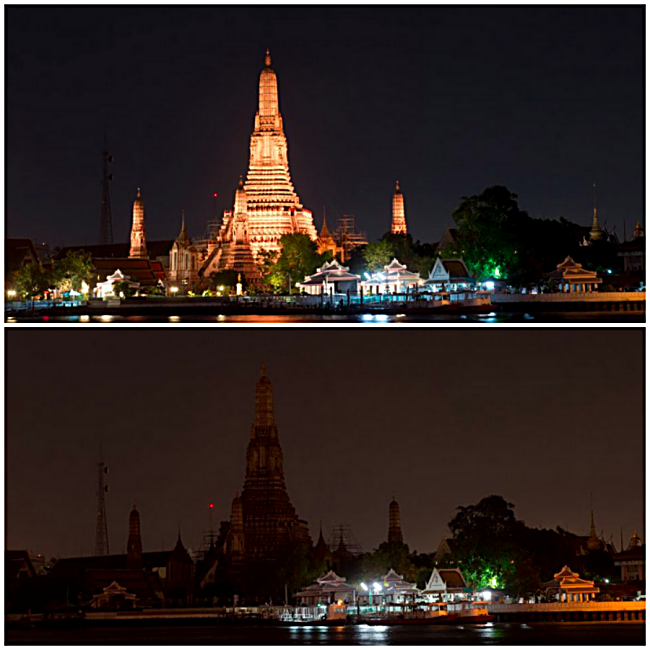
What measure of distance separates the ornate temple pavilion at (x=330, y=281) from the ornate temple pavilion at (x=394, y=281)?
0.47 metres

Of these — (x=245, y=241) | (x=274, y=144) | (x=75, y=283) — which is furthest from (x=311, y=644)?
(x=274, y=144)

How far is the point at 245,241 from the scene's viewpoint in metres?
51.9

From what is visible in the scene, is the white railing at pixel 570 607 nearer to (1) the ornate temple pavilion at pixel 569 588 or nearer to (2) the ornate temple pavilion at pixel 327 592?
(1) the ornate temple pavilion at pixel 569 588

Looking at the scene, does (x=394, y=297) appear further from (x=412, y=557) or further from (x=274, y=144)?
(x=274, y=144)

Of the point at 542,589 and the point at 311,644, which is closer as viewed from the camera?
the point at 311,644

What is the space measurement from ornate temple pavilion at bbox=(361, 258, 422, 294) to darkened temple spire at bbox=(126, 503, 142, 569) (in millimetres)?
10712

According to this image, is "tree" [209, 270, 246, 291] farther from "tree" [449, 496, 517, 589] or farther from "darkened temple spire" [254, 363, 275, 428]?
"tree" [449, 496, 517, 589]

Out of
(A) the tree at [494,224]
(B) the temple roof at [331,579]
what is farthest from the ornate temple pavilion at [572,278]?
(B) the temple roof at [331,579]

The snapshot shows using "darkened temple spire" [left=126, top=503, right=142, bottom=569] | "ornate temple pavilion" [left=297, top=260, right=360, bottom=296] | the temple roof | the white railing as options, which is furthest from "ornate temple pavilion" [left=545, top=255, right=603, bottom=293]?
"darkened temple spire" [left=126, top=503, right=142, bottom=569]

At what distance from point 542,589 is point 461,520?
2216 millimetres

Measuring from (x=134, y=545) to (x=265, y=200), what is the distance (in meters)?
14.4

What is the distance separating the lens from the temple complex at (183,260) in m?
56.2

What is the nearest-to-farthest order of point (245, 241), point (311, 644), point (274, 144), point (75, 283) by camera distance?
point (311, 644) < point (75, 283) < point (245, 241) < point (274, 144)

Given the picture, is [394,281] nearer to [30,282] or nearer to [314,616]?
[314,616]
